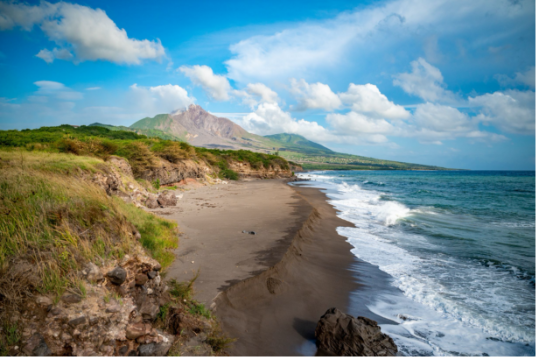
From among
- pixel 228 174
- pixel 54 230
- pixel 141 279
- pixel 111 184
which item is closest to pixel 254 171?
pixel 228 174

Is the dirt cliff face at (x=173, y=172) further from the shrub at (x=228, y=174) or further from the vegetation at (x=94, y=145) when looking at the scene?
the shrub at (x=228, y=174)

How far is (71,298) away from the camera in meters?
3.05

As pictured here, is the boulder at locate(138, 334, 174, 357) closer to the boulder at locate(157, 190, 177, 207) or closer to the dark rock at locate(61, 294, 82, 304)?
the dark rock at locate(61, 294, 82, 304)

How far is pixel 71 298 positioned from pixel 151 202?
11612mm

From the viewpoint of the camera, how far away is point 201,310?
184 inches

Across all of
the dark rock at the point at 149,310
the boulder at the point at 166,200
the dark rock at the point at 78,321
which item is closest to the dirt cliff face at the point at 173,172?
the boulder at the point at 166,200

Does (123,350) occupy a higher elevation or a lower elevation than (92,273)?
lower

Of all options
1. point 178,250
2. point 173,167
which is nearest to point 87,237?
point 178,250

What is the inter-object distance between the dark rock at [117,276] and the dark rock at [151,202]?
10986 millimetres

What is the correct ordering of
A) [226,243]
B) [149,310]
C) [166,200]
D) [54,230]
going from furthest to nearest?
1. [166,200]
2. [226,243]
3. [149,310]
4. [54,230]

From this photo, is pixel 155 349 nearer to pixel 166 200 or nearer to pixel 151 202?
pixel 151 202

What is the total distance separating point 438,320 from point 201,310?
5522 millimetres

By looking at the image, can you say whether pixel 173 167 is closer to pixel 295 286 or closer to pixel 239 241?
pixel 239 241

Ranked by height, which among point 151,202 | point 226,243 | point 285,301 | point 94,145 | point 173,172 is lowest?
point 285,301
